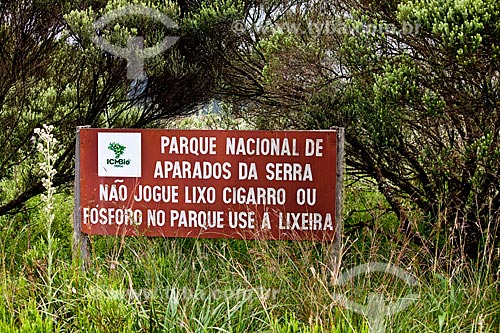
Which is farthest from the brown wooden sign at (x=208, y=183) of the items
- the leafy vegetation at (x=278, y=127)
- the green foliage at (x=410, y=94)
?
the green foliage at (x=410, y=94)

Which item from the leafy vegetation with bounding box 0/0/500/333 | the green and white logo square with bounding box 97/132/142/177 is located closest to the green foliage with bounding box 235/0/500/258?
the leafy vegetation with bounding box 0/0/500/333

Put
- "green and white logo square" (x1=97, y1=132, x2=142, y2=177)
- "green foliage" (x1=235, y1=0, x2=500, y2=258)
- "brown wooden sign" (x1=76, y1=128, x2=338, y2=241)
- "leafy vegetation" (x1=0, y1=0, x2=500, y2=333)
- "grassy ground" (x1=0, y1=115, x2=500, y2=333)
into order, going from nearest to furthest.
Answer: "grassy ground" (x1=0, y1=115, x2=500, y2=333), "leafy vegetation" (x1=0, y1=0, x2=500, y2=333), "green foliage" (x1=235, y1=0, x2=500, y2=258), "brown wooden sign" (x1=76, y1=128, x2=338, y2=241), "green and white logo square" (x1=97, y1=132, x2=142, y2=177)

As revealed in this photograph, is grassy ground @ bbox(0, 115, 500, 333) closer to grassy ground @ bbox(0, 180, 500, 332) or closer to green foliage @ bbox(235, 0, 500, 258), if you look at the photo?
grassy ground @ bbox(0, 180, 500, 332)

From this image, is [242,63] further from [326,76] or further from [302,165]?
[302,165]

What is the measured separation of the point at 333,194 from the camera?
4.77 meters

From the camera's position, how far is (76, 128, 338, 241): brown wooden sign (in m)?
4.77

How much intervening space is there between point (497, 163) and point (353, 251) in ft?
4.49

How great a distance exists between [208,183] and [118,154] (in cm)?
70

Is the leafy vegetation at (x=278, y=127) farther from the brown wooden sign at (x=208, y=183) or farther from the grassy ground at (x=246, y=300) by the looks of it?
the brown wooden sign at (x=208, y=183)

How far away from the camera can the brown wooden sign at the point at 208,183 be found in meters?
4.77

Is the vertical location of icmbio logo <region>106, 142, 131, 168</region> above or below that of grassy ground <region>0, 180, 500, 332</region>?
above

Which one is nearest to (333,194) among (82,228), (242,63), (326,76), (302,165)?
(302,165)

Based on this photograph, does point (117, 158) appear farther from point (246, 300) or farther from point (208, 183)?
point (246, 300)

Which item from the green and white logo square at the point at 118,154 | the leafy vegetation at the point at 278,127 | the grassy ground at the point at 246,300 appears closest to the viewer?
the grassy ground at the point at 246,300
